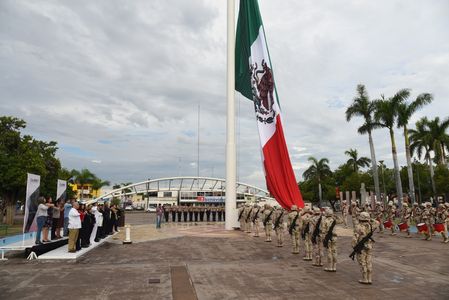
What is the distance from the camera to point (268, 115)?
19.1 metres

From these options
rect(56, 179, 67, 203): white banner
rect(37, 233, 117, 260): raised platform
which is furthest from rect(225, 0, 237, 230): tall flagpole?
rect(37, 233, 117, 260): raised platform

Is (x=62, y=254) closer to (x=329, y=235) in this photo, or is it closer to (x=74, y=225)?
(x=74, y=225)

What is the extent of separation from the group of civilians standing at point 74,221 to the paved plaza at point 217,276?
825mm

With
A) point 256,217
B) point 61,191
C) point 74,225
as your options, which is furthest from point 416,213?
point 61,191

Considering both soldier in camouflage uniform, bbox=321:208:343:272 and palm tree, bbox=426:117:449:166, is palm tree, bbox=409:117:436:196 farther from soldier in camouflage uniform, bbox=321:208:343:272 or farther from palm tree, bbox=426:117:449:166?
soldier in camouflage uniform, bbox=321:208:343:272

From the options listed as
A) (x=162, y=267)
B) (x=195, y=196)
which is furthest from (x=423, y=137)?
(x=195, y=196)

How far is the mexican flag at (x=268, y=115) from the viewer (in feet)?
58.9

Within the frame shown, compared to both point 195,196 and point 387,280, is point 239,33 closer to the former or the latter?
point 387,280

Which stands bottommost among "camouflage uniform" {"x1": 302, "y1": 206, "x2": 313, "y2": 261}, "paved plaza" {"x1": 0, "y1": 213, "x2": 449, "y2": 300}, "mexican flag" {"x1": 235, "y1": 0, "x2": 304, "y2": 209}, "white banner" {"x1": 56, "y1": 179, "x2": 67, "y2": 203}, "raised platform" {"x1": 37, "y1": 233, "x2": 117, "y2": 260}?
"paved plaza" {"x1": 0, "y1": 213, "x2": 449, "y2": 300}

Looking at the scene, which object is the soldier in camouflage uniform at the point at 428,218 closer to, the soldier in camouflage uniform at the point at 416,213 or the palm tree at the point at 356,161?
the soldier in camouflage uniform at the point at 416,213

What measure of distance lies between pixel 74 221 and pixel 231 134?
12955 millimetres

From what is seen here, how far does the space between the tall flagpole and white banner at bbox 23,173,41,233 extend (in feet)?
40.0

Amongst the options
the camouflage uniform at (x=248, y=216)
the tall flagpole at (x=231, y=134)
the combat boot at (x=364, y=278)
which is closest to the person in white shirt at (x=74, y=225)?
the combat boot at (x=364, y=278)

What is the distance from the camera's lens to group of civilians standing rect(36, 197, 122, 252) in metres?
11.6
